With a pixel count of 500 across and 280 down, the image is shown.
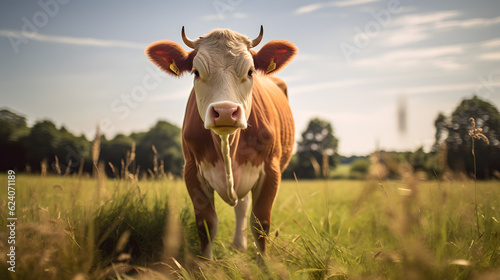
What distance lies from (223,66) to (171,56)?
85 centimetres

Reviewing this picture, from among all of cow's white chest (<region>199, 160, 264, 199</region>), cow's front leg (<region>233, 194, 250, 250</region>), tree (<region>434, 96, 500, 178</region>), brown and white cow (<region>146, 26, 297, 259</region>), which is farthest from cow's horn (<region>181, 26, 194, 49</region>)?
tree (<region>434, 96, 500, 178</region>)

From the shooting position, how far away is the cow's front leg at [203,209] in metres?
3.60

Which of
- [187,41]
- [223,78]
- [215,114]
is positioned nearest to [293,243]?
[215,114]

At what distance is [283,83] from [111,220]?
4.21 meters

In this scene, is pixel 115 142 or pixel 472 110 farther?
pixel 115 142

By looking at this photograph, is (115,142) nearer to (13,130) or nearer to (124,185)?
(13,130)

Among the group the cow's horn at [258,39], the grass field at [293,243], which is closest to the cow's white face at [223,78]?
the cow's horn at [258,39]

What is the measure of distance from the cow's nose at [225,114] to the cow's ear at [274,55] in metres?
1.15

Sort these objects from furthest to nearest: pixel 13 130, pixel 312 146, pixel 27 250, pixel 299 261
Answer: pixel 312 146 → pixel 13 130 → pixel 299 261 → pixel 27 250

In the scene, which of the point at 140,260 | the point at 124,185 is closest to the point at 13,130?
the point at 124,185

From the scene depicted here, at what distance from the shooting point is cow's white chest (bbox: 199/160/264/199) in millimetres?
3525

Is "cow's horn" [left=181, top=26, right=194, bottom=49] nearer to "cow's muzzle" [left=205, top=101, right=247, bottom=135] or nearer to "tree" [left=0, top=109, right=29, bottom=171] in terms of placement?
"cow's muzzle" [left=205, top=101, right=247, bottom=135]

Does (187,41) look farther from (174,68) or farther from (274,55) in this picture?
(274,55)

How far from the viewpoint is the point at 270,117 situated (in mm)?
3965
